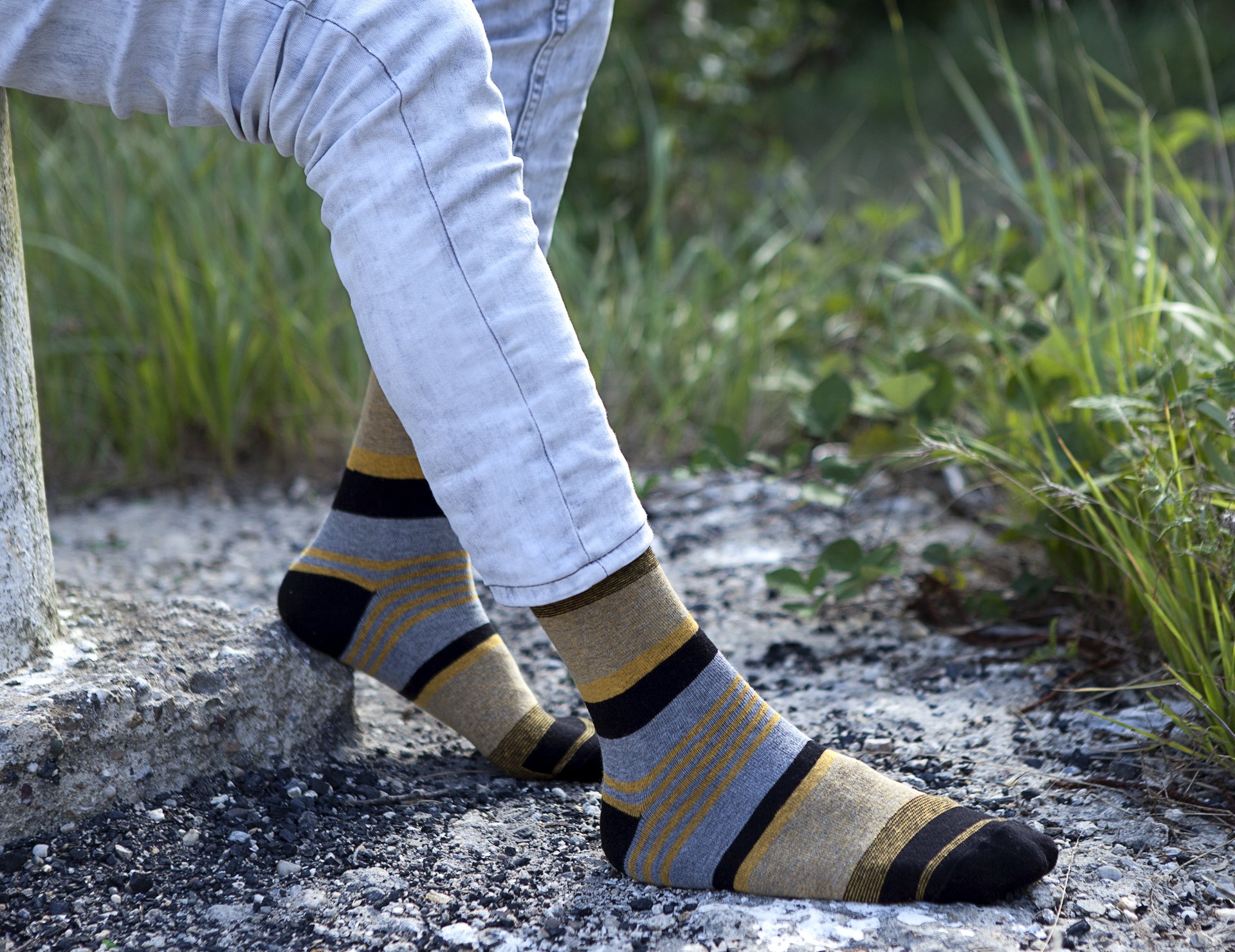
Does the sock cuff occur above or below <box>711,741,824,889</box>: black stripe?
above

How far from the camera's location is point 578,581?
29.0 inches

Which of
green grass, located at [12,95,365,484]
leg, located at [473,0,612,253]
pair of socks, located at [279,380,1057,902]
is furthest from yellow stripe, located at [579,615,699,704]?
green grass, located at [12,95,365,484]

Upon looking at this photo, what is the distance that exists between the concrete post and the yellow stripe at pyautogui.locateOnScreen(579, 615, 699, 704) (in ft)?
1.70

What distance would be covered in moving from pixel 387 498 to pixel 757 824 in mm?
475

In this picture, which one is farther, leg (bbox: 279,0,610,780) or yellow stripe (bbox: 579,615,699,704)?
leg (bbox: 279,0,610,780)

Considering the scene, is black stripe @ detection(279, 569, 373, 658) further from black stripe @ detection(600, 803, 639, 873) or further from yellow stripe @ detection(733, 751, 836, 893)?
yellow stripe @ detection(733, 751, 836, 893)

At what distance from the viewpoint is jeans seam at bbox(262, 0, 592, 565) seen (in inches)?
27.7

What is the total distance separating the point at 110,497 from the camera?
7.01 ft

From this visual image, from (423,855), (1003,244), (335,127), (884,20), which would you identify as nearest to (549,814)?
(423,855)

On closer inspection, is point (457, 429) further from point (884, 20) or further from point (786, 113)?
point (884, 20)

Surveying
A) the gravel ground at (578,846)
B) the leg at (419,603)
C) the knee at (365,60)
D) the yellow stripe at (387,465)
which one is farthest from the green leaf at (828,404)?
the knee at (365,60)

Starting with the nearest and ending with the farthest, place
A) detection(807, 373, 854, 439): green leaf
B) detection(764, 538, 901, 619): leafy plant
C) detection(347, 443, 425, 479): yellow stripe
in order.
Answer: detection(347, 443, 425, 479): yellow stripe → detection(764, 538, 901, 619): leafy plant → detection(807, 373, 854, 439): green leaf

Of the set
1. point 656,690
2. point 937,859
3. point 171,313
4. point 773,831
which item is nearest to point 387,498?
point 656,690

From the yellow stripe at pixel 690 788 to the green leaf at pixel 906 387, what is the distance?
71cm
